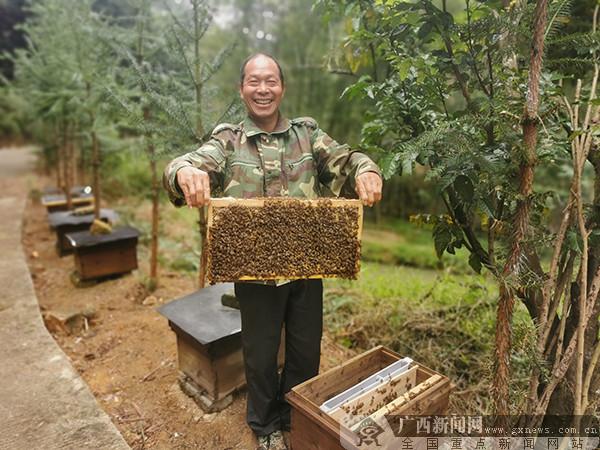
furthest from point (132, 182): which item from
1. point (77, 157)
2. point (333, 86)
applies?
point (333, 86)

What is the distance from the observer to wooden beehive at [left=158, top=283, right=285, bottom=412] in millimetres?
2588

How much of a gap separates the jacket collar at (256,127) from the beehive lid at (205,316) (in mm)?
1269

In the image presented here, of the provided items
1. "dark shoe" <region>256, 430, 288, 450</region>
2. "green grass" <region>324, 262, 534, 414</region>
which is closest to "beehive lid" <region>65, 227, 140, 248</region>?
"green grass" <region>324, 262, 534, 414</region>

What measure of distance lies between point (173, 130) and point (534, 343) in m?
2.79

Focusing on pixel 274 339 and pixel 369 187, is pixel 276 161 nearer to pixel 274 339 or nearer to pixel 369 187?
pixel 369 187

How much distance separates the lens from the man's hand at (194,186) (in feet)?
5.82

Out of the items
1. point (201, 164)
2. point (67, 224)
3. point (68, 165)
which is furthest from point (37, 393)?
point (68, 165)

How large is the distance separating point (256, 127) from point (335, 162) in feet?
1.53

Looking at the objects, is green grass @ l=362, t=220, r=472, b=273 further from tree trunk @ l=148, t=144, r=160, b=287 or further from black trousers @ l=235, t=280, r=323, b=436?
black trousers @ l=235, t=280, r=323, b=436

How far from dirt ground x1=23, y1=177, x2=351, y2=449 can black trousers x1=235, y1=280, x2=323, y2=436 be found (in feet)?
0.80

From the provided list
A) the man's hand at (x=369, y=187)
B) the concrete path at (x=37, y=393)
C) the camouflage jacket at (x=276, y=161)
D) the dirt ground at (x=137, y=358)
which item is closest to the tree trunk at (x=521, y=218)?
the man's hand at (x=369, y=187)

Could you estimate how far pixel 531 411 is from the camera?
6.60 ft

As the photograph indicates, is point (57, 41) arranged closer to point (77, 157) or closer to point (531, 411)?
point (77, 157)

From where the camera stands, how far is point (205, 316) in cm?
276
